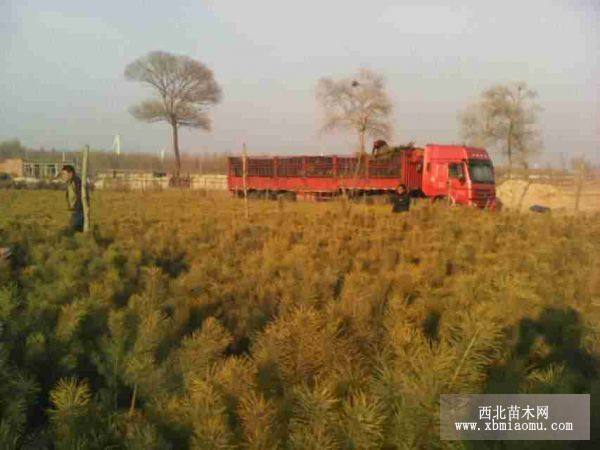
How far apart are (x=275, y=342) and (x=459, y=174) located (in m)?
17.6

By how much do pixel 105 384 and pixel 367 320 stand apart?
1.79m

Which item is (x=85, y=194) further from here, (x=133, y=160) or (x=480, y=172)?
(x=133, y=160)

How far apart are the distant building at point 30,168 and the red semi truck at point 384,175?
10.7 metres

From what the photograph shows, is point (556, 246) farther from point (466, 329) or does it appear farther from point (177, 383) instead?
point (177, 383)

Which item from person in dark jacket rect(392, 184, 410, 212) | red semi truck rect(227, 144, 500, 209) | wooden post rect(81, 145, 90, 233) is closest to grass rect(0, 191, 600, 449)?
wooden post rect(81, 145, 90, 233)

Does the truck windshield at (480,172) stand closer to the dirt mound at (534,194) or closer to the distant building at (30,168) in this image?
the dirt mound at (534,194)

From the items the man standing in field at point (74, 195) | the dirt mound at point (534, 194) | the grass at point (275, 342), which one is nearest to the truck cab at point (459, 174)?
the dirt mound at point (534, 194)

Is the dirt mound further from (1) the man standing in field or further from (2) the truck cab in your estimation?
(1) the man standing in field

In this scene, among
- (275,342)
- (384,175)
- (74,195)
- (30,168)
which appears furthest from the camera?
(30,168)

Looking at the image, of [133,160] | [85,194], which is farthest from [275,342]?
[133,160]

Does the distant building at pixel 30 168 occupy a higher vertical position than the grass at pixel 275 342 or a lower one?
higher

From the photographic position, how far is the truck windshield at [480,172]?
19328mm

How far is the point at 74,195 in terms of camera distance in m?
10.0

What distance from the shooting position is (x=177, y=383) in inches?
119
